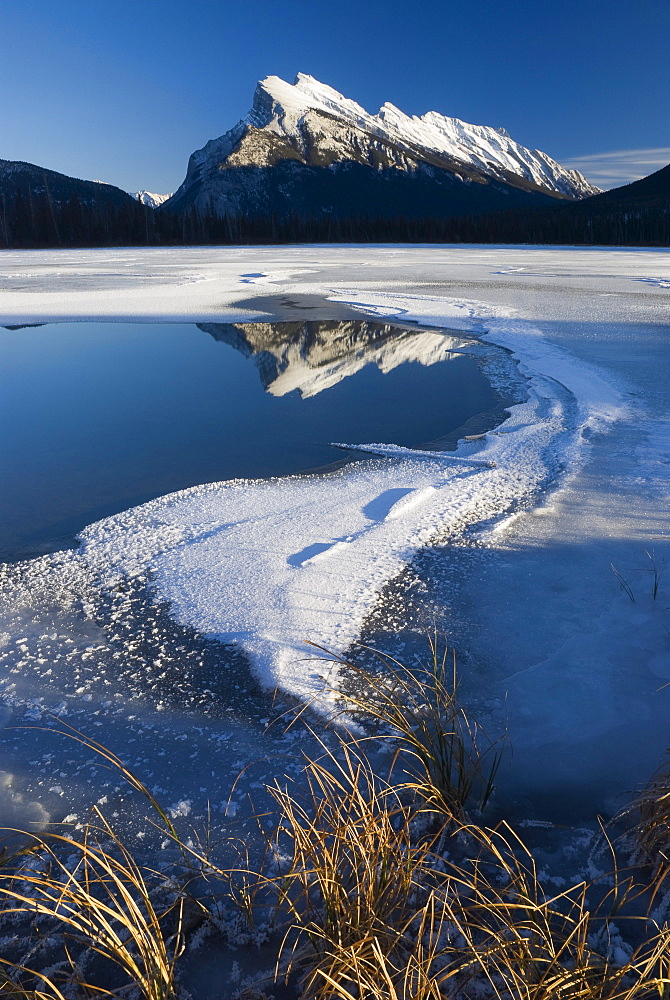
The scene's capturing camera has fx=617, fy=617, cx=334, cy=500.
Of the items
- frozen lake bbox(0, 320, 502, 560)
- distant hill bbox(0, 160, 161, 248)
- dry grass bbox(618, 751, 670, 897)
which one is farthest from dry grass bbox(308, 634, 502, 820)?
distant hill bbox(0, 160, 161, 248)

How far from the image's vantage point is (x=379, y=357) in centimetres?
859

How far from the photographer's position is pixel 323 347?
9.24 meters

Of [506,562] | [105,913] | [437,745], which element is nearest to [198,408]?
[506,562]

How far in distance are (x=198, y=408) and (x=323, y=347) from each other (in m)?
3.17

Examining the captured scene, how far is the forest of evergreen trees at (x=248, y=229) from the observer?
1746 inches

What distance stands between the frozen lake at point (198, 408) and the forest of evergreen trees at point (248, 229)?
3670cm

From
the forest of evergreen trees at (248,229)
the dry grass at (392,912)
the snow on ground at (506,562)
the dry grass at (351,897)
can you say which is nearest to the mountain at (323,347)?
the snow on ground at (506,562)

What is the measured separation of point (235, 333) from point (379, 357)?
12.0 ft

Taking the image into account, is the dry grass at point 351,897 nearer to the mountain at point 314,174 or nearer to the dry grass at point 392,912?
the dry grass at point 392,912

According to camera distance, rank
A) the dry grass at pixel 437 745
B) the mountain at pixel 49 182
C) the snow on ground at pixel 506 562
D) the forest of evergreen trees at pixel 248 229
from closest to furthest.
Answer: the dry grass at pixel 437 745, the snow on ground at pixel 506 562, the forest of evergreen trees at pixel 248 229, the mountain at pixel 49 182

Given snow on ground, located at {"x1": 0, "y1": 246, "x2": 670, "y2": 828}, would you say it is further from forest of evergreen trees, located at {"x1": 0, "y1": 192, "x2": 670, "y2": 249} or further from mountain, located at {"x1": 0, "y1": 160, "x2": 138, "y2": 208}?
mountain, located at {"x1": 0, "y1": 160, "x2": 138, "y2": 208}

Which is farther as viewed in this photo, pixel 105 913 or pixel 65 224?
pixel 65 224

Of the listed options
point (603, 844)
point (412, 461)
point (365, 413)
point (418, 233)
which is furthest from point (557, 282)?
point (418, 233)

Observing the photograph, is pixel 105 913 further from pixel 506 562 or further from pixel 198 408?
pixel 198 408
